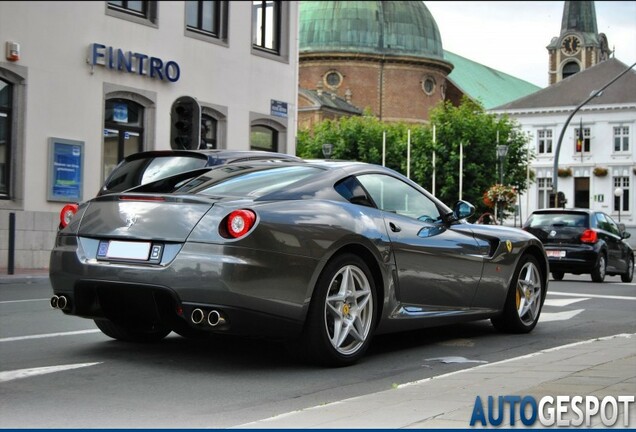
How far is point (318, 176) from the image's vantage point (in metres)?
7.41

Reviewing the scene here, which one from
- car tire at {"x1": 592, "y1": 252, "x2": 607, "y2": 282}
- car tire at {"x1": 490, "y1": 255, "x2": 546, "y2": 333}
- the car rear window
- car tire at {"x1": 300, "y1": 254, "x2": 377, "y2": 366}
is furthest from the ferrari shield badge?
car tire at {"x1": 592, "y1": 252, "x2": 607, "y2": 282}

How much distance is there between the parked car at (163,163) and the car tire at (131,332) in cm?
132

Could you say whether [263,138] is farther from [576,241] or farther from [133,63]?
[576,241]

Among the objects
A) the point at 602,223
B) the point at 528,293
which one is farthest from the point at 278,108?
the point at 528,293

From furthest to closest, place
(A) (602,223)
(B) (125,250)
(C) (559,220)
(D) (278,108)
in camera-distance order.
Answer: (D) (278,108), (A) (602,223), (C) (559,220), (B) (125,250)

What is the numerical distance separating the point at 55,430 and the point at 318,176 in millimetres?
3121

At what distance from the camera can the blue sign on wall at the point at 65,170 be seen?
22.1 m

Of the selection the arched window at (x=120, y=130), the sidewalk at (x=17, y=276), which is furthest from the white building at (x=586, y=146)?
the sidewalk at (x=17, y=276)

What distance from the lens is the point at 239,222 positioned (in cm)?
646

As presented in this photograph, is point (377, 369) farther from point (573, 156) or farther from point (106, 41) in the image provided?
point (573, 156)

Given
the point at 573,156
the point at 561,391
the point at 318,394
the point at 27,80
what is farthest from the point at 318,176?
the point at 573,156

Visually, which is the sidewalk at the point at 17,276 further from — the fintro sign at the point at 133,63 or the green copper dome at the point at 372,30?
the green copper dome at the point at 372,30

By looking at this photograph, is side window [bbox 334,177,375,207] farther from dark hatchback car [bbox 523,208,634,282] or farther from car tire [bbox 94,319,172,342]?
dark hatchback car [bbox 523,208,634,282]

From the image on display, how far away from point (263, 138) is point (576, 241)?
11.7m
